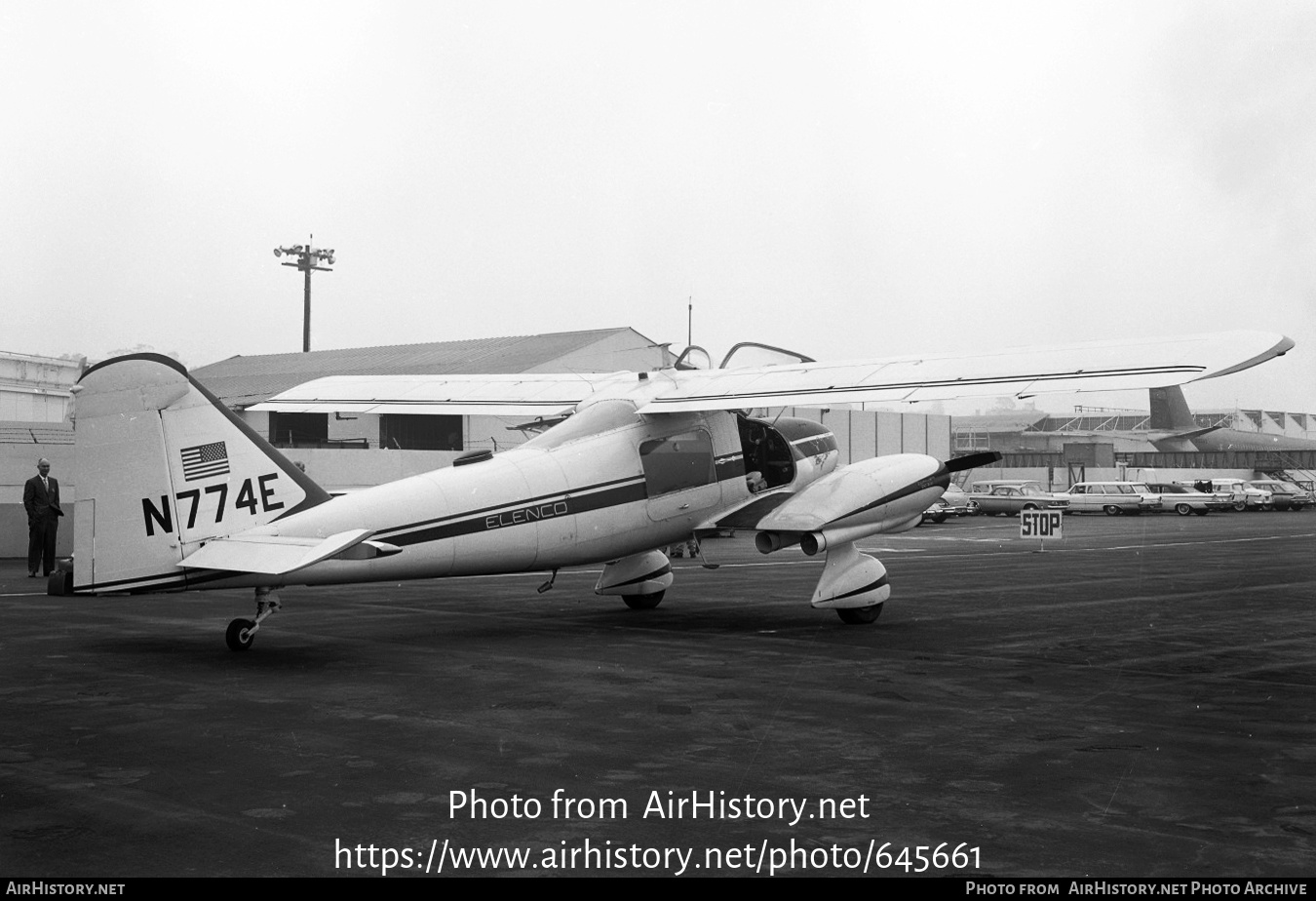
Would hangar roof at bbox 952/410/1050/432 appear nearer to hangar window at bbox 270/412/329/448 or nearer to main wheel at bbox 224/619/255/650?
hangar window at bbox 270/412/329/448

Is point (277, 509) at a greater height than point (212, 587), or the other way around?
point (277, 509)

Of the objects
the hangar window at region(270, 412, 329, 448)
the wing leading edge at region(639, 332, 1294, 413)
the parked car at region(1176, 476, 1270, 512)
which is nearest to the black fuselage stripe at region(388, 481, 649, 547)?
the wing leading edge at region(639, 332, 1294, 413)

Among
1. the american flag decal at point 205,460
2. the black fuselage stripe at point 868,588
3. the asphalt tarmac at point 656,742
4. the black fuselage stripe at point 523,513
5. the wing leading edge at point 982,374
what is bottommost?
the asphalt tarmac at point 656,742

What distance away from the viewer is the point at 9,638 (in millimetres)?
12992

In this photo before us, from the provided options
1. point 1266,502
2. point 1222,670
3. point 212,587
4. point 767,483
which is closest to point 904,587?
point 767,483

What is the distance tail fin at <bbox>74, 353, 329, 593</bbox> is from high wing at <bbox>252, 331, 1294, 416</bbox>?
4.84 metres

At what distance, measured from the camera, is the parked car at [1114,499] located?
2168 inches

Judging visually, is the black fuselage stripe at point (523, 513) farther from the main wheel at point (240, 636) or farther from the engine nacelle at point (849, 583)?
the engine nacelle at point (849, 583)

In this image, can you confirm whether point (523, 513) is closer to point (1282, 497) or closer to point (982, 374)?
point (982, 374)

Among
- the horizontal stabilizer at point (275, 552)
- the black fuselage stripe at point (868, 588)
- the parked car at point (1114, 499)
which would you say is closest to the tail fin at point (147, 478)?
the horizontal stabilizer at point (275, 552)

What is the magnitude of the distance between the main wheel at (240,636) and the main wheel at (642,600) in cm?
550

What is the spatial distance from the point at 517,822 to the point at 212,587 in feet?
→ 20.8

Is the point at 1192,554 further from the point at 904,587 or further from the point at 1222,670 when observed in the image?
the point at 1222,670

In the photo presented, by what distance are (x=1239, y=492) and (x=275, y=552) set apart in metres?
60.0
